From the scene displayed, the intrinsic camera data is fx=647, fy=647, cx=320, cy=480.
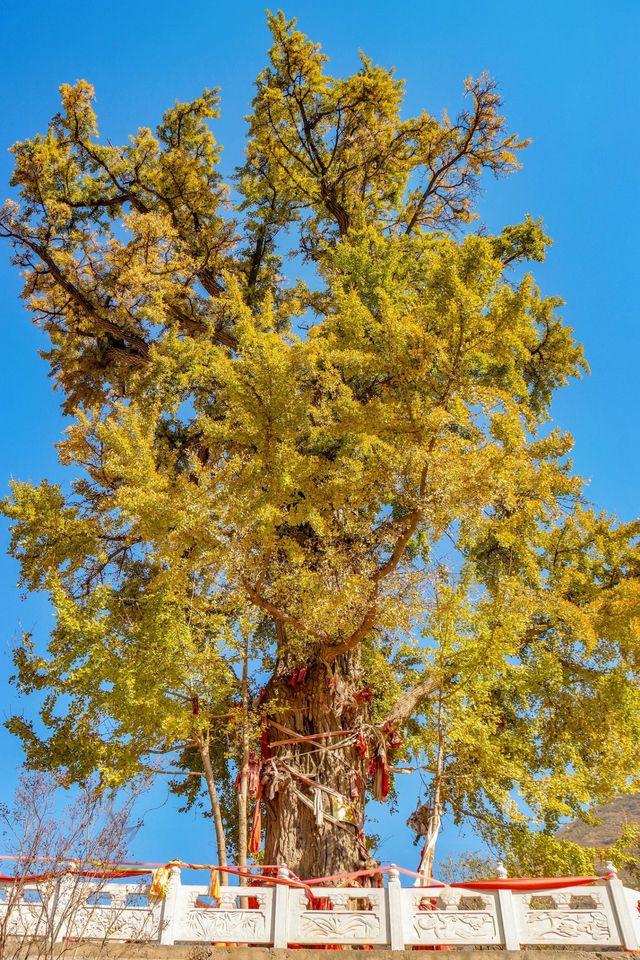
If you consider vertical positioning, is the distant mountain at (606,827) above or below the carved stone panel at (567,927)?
above

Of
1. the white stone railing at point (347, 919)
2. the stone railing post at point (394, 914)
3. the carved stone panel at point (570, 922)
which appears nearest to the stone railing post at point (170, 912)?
the white stone railing at point (347, 919)

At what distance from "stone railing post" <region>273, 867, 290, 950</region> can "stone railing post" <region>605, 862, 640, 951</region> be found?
2534 millimetres

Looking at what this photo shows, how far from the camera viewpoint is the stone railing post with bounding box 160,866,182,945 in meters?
5.11

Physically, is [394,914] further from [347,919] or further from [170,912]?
[170,912]

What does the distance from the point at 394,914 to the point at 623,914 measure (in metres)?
1.75

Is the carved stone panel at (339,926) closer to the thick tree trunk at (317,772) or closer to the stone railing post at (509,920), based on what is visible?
the stone railing post at (509,920)

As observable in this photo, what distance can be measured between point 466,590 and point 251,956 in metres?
4.99

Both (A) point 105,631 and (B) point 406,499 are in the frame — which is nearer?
(B) point 406,499

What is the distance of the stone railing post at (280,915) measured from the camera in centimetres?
500

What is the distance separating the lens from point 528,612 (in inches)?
331

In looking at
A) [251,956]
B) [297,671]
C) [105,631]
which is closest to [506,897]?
[251,956]

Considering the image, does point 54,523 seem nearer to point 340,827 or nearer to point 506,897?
point 340,827

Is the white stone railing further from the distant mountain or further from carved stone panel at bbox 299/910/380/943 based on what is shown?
the distant mountain

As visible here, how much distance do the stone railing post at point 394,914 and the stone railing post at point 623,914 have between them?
164 centimetres
